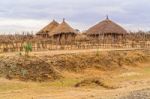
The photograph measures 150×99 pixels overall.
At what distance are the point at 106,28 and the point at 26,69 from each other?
31012mm

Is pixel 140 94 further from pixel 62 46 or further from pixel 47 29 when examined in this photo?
pixel 47 29

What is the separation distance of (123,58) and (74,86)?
44.5ft

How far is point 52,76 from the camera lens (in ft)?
107

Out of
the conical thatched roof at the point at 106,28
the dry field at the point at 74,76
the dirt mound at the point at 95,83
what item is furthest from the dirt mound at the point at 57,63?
the conical thatched roof at the point at 106,28

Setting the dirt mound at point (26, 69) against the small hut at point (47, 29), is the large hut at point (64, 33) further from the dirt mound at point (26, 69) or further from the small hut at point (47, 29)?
the dirt mound at point (26, 69)

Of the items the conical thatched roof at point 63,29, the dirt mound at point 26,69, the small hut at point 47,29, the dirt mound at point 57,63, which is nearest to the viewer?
the dirt mound at point 26,69

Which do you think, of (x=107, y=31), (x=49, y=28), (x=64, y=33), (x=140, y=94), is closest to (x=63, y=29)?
(x=64, y=33)

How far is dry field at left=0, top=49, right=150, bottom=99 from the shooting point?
26203 millimetres

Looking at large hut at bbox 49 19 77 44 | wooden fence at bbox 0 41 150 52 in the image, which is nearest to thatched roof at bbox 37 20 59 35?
large hut at bbox 49 19 77 44

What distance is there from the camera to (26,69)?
32125 mm

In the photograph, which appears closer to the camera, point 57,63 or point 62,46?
point 57,63

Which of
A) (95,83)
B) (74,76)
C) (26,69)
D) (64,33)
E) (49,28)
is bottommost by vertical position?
(95,83)

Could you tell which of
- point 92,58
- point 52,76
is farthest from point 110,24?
point 52,76

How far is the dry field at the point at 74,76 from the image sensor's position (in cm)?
2620
